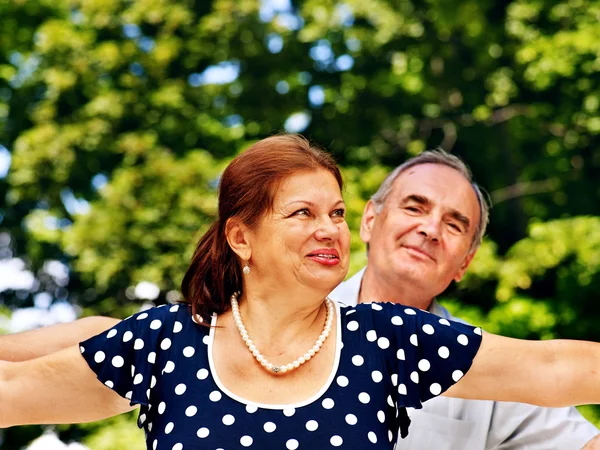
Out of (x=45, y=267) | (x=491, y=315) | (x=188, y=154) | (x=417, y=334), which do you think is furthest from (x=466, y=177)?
(x=45, y=267)

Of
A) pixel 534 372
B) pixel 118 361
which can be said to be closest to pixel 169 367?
pixel 118 361

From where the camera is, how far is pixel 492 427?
2535 millimetres

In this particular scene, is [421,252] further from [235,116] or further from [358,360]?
[235,116]

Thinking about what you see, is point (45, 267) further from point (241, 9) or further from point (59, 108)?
point (241, 9)

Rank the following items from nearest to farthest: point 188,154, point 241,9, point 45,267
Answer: point 188,154
point 241,9
point 45,267

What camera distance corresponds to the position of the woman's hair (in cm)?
166

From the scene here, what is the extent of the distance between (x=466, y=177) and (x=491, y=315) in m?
6.50

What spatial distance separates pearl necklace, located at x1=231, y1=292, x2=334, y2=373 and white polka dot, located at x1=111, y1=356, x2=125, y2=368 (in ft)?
0.76

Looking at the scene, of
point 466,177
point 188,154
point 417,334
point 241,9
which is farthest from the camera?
point 241,9

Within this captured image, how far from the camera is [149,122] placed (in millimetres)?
10461

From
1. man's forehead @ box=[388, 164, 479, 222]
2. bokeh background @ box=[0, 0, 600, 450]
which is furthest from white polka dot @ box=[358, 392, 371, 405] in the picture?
bokeh background @ box=[0, 0, 600, 450]

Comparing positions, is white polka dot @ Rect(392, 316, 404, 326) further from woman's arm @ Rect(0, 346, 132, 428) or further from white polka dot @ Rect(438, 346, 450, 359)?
woman's arm @ Rect(0, 346, 132, 428)

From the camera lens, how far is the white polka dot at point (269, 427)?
1510mm

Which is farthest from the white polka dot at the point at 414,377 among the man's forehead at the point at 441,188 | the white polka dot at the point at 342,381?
the man's forehead at the point at 441,188
